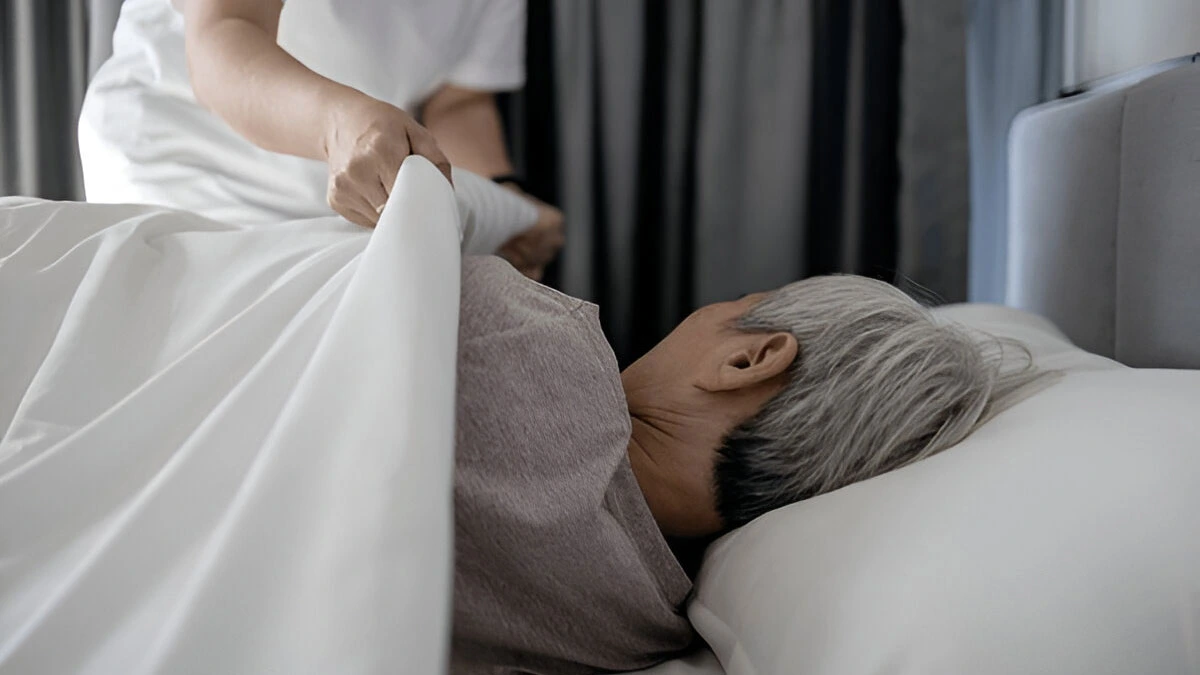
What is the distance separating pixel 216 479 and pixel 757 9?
1433mm

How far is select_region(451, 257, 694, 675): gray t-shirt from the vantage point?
65 cm

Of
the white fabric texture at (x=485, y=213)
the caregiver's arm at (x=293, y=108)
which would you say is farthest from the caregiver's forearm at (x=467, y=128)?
the caregiver's arm at (x=293, y=108)

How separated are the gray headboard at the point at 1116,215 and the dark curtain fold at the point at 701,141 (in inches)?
13.4

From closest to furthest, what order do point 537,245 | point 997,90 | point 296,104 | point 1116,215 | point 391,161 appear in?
point 391,161 → point 296,104 → point 1116,215 → point 537,245 → point 997,90

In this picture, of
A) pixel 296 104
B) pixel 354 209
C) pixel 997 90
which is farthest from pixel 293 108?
pixel 997 90

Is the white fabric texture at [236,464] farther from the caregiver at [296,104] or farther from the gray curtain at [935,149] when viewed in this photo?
the gray curtain at [935,149]

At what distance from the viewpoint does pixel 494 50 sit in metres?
1.58

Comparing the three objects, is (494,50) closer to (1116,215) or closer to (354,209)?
(354,209)

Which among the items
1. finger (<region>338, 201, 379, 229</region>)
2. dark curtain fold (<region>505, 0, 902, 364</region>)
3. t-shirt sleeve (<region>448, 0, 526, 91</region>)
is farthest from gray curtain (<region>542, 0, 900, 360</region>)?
finger (<region>338, 201, 379, 229</region>)

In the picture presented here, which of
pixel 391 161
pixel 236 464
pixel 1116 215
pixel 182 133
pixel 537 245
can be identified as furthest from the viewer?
pixel 537 245

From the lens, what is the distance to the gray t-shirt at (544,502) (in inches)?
25.6

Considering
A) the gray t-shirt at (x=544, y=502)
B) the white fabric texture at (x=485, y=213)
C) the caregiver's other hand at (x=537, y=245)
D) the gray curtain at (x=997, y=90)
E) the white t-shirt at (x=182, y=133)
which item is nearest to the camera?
the gray t-shirt at (x=544, y=502)

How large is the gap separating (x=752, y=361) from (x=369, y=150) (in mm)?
379

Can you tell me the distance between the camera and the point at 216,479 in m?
0.57
